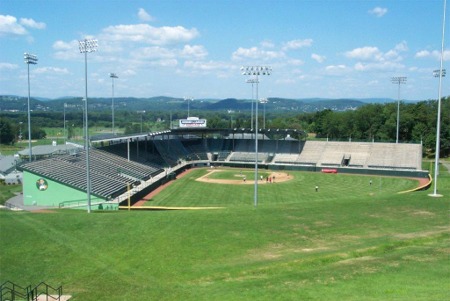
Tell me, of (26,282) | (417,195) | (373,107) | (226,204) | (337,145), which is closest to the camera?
(26,282)

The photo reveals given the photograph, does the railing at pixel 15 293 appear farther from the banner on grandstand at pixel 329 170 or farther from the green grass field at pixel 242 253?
the banner on grandstand at pixel 329 170

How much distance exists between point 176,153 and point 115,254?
54.8 m

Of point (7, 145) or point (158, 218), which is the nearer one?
point (158, 218)

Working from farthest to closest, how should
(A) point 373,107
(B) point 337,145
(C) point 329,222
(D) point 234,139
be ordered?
(A) point 373,107
(D) point 234,139
(B) point 337,145
(C) point 329,222

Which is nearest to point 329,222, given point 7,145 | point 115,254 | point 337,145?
point 115,254

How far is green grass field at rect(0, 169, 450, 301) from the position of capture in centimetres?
1578

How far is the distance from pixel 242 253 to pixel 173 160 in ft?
167

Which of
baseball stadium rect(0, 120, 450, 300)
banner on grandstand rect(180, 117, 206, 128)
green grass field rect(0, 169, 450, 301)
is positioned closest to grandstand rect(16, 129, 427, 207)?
baseball stadium rect(0, 120, 450, 300)

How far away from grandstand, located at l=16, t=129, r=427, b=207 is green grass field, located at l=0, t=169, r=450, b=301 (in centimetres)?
1091

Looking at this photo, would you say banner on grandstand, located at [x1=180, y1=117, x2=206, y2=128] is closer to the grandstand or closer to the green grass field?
the grandstand

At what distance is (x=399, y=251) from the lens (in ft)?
65.6

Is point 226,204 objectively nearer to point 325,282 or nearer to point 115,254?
point 115,254

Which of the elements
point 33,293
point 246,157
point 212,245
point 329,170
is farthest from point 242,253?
point 246,157

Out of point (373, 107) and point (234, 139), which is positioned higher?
point (373, 107)
